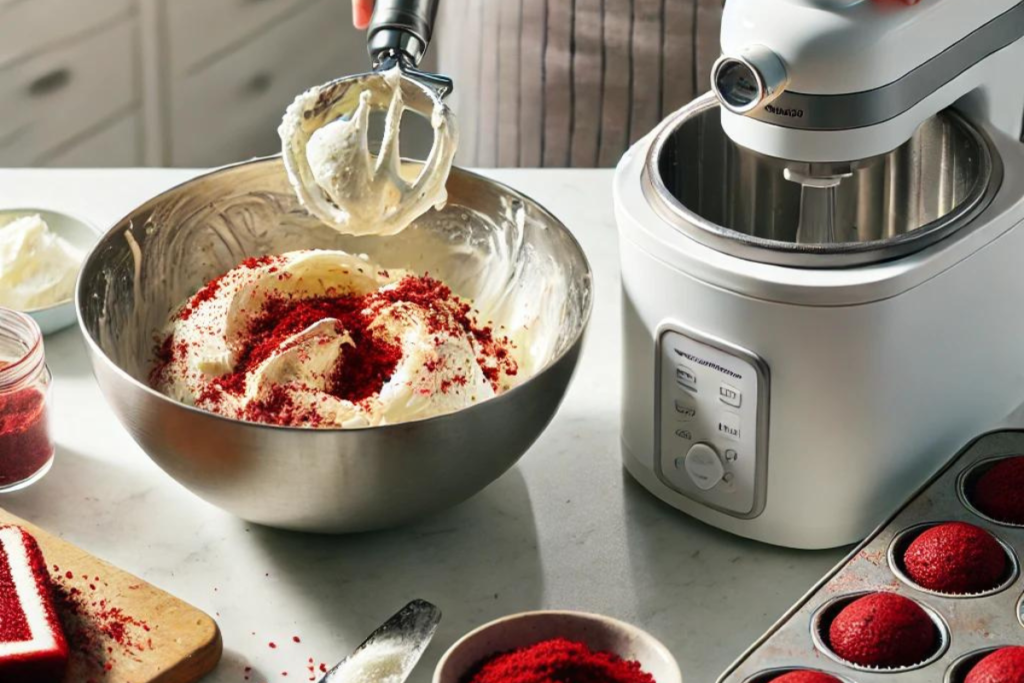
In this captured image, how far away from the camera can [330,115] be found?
1.18m

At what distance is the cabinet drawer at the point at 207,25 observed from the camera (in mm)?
2568

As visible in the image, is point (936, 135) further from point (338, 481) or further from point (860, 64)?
point (338, 481)

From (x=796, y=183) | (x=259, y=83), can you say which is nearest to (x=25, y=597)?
(x=796, y=183)

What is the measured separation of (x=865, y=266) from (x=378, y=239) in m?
0.54

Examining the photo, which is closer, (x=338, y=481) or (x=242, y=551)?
(x=338, y=481)

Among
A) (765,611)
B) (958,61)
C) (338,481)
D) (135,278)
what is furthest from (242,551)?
(958,61)

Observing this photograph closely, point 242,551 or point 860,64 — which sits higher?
point 860,64

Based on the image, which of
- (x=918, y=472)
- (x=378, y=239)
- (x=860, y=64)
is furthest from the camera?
(x=378, y=239)

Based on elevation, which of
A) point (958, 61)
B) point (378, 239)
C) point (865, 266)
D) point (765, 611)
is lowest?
point (765, 611)

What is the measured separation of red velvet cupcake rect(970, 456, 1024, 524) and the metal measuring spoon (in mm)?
429

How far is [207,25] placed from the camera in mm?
2619

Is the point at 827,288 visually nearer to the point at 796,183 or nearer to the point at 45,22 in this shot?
the point at 796,183

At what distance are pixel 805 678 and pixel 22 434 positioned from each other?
675mm

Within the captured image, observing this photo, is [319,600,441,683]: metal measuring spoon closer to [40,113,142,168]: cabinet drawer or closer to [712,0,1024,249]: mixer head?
[712,0,1024,249]: mixer head
